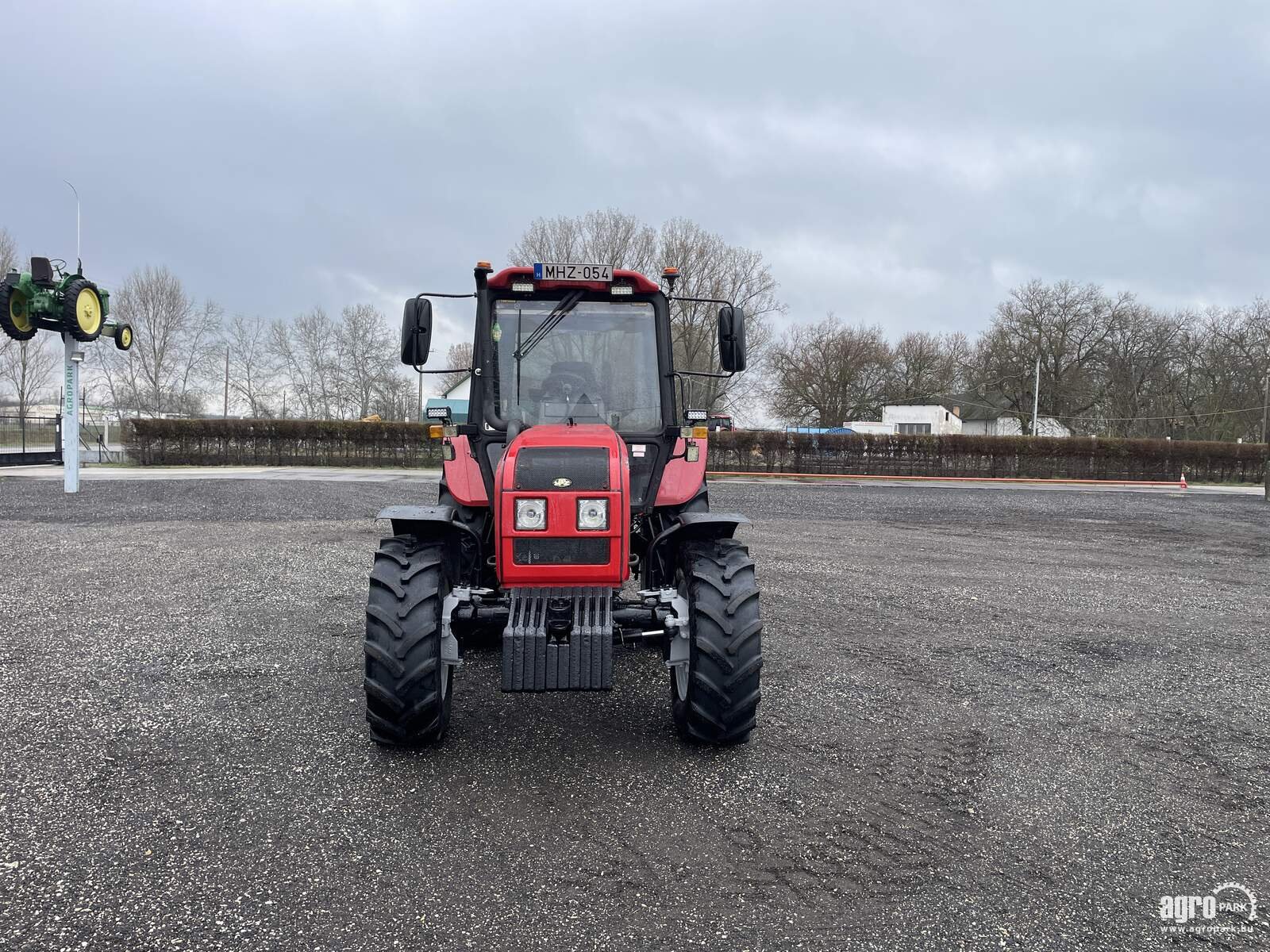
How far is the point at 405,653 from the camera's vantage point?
3.69 metres

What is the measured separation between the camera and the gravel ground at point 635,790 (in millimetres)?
2723

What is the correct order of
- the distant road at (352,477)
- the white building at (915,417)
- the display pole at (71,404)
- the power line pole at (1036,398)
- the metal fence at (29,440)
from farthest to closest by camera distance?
the white building at (915,417)
the power line pole at (1036,398)
the metal fence at (29,440)
the distant road at (352,477)
the display pole at (71,404)

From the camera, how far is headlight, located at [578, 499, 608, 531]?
376 cm

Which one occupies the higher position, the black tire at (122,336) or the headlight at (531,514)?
the black tire at (122,336)

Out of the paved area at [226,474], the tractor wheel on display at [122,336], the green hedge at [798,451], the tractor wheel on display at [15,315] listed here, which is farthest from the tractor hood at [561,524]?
the green hedge at [798,451]

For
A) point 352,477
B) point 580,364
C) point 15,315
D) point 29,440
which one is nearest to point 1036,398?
point 352,477

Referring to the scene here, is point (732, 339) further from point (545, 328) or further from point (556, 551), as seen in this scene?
point (556, 551)

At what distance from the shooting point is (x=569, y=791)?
11.9 ft

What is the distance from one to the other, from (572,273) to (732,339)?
1069 mm

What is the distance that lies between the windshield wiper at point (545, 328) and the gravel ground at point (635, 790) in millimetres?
2053

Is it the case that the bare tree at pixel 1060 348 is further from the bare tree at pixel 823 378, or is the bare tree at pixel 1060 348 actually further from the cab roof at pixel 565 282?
the cab roof at pixel 565 282

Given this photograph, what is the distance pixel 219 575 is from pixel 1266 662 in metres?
9.43

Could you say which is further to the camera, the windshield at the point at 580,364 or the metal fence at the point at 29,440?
the metal fence at the point at 29,440

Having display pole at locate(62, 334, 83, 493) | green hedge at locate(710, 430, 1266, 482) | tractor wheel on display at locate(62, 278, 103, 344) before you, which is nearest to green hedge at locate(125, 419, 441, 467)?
green hedge at locate(710, 430, 1266, 482)
